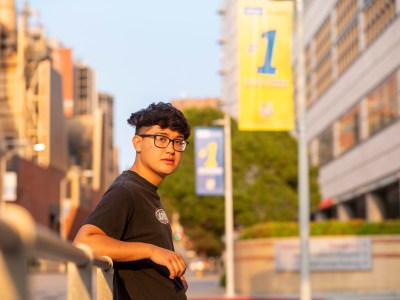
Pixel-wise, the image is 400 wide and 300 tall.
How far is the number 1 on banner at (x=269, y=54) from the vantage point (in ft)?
67.5

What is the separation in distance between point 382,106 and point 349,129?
380 inches

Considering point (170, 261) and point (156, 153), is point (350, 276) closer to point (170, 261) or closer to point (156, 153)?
point (156, 153)

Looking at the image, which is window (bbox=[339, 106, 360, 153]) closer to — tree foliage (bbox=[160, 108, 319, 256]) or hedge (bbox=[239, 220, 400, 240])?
tree foliage (bbox=[160, 108, 319, 256])

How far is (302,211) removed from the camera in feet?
73.2

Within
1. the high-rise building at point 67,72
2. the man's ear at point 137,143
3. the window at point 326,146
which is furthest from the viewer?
the high-rise building at point 67,72

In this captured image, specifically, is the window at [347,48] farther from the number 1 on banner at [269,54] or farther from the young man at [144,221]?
the young man at [144,221]

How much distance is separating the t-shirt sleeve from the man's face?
0.25 meters

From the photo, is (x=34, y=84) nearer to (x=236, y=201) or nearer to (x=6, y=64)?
(x=6, y=64)

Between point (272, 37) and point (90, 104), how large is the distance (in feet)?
452

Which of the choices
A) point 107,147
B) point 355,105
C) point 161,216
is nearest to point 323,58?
point 355,105

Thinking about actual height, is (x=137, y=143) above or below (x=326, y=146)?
below

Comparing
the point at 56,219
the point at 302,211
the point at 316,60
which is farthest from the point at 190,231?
the point at 302,211

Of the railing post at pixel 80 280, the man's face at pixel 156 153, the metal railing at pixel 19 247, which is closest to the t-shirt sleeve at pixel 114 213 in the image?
the man's face at pixel 156 153

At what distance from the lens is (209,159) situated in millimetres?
35250
